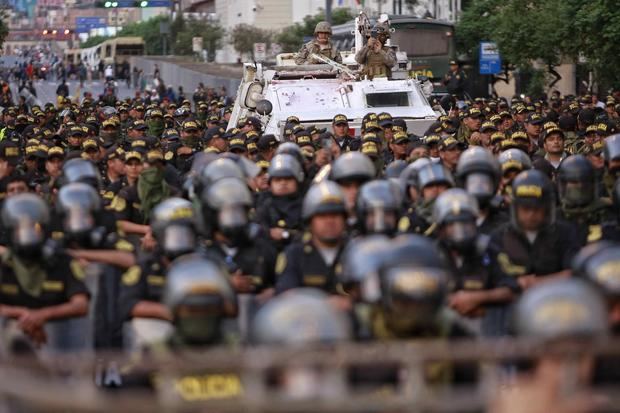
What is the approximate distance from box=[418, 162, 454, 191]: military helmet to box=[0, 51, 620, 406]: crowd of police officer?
0.02 meters

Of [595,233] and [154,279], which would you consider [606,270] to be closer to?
[154,279]

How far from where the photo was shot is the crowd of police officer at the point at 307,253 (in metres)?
6.77

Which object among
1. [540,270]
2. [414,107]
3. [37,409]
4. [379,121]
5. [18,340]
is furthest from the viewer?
[414,107]

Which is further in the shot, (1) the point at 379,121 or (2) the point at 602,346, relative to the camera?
(1) the point at 379,121

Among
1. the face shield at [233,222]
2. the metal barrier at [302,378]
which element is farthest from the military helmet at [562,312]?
the face shield at [233,222]

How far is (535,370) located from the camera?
19.0 feet

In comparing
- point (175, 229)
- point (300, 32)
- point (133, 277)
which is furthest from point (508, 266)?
point (300, 32)

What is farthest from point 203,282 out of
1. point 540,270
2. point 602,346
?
point 540,270

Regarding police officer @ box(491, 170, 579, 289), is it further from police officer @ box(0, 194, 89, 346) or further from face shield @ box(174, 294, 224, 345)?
face shield @ box(174, 294, 224, 345)

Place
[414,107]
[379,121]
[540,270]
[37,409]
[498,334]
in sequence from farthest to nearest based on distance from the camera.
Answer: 1. [414,107]
2. [379,121]
3. [540,270]
4. [498,334]
5. [37,409]

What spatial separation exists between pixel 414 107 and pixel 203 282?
1936 centimetres

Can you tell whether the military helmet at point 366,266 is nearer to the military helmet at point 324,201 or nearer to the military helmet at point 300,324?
the military helmet at point 300,324

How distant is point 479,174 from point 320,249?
2.61 metres

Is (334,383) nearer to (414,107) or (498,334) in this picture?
(498,334)
